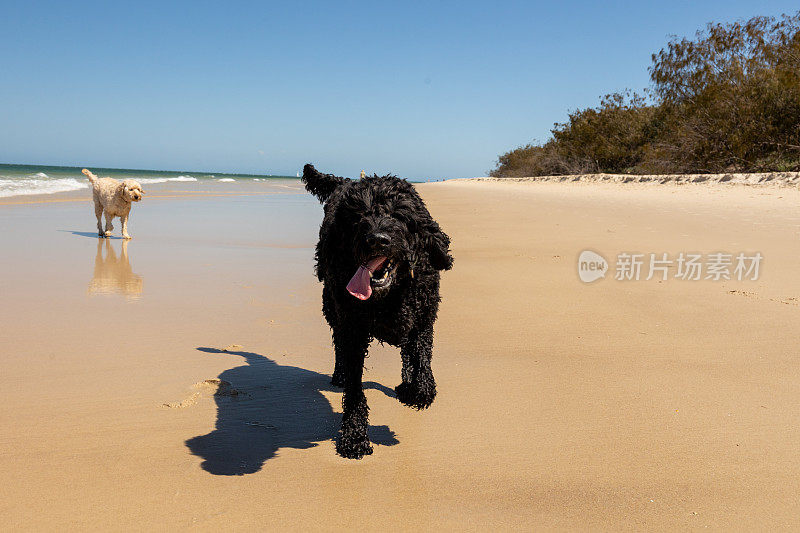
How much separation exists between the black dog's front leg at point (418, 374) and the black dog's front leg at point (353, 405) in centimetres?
32

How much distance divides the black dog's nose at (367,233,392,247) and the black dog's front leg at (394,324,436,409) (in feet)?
2.55

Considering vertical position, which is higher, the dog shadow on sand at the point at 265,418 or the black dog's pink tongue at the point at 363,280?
the black dog's pink tongue at the point at 363,280

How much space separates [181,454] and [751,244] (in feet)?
28.5

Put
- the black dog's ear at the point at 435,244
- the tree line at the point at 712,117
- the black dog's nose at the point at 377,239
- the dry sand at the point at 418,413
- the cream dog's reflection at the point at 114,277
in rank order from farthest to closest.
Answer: the tree line at the point at 712,117 → the cream dog's reflection at the point at 114,277 → the black dog's ear at the point at 435,244 → the black dog's nose at the point at 377,239 → the dry sand at the point at 418,413

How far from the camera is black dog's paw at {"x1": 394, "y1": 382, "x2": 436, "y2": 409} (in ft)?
10.4

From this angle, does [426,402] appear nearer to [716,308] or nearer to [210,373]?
[210,373]

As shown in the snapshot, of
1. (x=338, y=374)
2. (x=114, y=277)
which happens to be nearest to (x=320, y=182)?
(x=338, y=374)

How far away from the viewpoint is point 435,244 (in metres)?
3.01

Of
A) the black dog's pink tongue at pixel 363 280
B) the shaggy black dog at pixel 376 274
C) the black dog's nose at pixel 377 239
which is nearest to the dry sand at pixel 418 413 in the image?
the shaggy black dog at pixel 376 274

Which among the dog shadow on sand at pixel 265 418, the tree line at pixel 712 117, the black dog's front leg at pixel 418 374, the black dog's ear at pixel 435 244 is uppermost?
the tree line at pixel 712 117

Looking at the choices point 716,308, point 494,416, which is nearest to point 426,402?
point 494,416

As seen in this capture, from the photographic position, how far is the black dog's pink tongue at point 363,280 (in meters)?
2.63

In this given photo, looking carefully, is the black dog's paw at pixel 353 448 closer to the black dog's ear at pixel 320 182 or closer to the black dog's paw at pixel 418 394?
the black dog's paw at pixel 418 394

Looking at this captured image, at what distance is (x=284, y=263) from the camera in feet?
26.7
